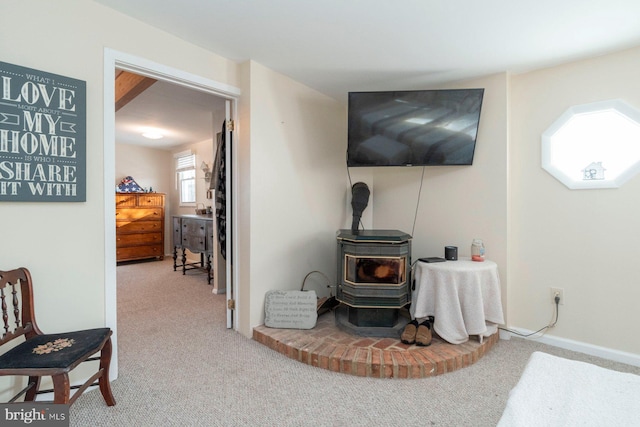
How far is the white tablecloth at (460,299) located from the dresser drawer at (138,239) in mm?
5107

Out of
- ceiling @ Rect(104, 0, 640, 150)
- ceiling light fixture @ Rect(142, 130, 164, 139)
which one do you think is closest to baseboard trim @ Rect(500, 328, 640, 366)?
ceiling @ Rect(104, 0, 640, 150)

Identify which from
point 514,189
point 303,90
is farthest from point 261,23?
point 514,189

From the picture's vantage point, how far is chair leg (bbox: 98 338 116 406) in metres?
1.64

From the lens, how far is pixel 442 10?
1767 mm

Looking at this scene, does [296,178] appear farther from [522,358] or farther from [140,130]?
[140,130]

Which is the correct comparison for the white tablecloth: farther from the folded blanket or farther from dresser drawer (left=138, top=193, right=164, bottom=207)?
dresser drawer (left=138, top=193, right=164, bottom=207)

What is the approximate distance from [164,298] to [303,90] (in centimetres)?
282

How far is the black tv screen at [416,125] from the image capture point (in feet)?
8.32

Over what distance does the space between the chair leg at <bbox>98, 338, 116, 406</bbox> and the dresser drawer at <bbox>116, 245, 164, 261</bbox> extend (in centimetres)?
423

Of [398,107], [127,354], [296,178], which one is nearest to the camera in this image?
[127,354]

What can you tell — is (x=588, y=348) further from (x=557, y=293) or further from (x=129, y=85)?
(x=129, y=85)

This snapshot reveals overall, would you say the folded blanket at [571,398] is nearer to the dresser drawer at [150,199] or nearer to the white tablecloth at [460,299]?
the white tablecloth at [460,299]

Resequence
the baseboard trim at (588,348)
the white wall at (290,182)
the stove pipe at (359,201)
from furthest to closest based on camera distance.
→ the stove pipe at (359,201)
the white wall at (290,182)
the baseboard trim at (588,348)

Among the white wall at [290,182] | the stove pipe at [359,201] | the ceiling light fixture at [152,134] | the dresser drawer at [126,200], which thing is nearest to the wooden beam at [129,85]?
the white wall at [290,182]
